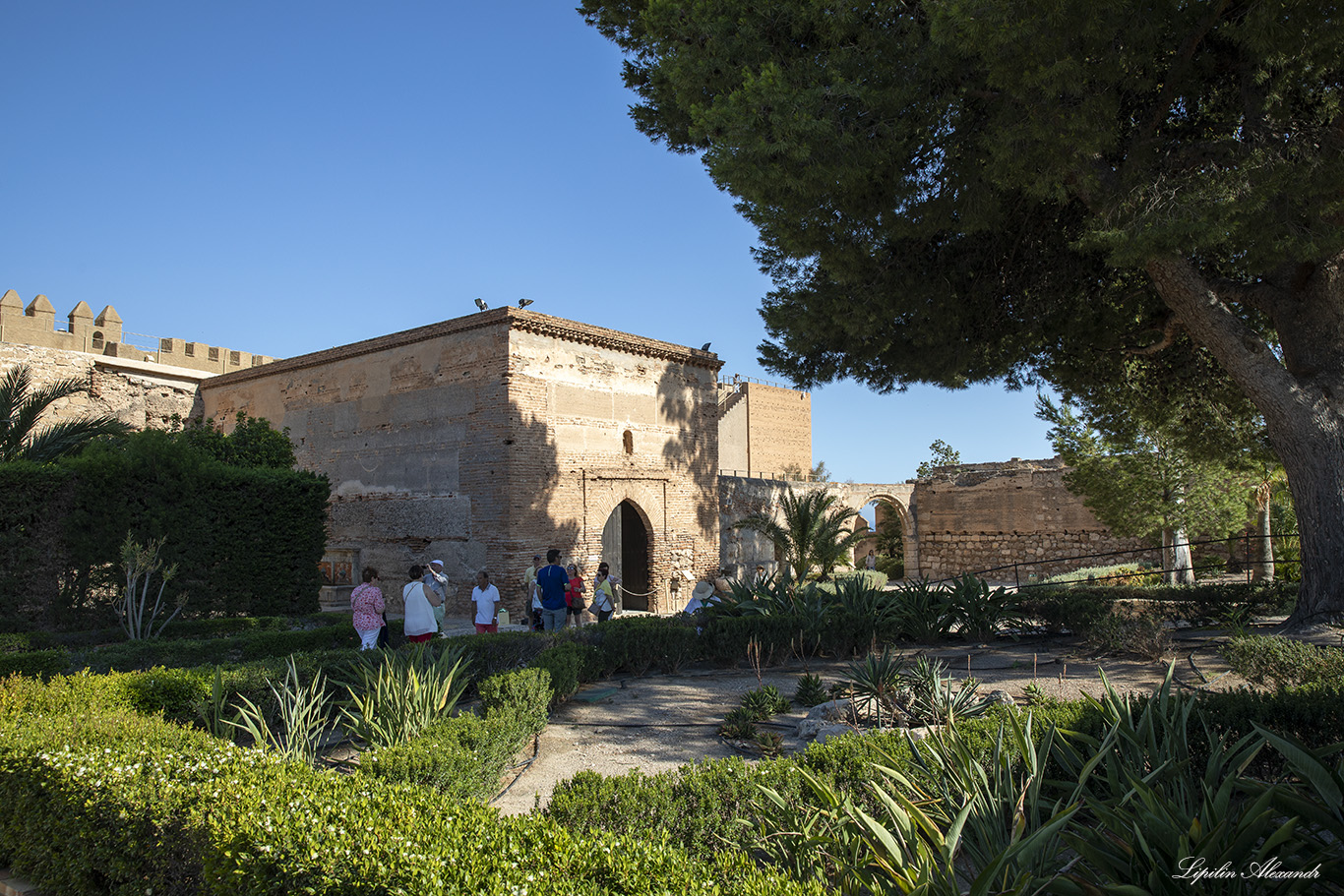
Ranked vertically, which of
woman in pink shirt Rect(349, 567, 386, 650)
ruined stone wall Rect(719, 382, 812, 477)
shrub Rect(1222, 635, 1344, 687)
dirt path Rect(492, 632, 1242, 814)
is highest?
ruined stone wall Rect(719, 382, 812, 477)

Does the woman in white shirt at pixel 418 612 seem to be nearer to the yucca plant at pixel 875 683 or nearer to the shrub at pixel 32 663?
the shrub at pixel 32 663

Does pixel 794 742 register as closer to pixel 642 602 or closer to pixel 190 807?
pixel 190 807

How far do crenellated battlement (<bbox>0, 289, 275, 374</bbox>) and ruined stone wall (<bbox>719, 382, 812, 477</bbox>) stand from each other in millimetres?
22805

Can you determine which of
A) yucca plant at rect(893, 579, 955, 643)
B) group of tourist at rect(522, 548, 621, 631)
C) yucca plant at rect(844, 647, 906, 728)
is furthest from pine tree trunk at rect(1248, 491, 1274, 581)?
yucca plant at rect(844, 647, 906, 728)

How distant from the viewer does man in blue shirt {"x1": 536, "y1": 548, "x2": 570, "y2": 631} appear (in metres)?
10.8

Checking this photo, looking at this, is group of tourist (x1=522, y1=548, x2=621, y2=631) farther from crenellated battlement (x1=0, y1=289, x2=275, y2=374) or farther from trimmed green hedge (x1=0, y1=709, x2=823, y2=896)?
crenellated battlement (x1=0, y1=289, x2=275, y2=374)

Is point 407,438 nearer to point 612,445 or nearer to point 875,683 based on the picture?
point 612,445

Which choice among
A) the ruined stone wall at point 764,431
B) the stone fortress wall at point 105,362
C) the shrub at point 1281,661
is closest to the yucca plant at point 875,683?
the shrub at point 1281,661

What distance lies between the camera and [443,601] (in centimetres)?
991

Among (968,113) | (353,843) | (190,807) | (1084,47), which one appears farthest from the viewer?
(968,113)

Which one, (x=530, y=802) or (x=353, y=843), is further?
(x=530, y=802)

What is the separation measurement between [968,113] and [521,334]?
9.36m

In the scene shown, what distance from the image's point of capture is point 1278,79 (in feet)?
27.1

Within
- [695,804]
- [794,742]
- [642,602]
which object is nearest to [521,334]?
[642,602]
